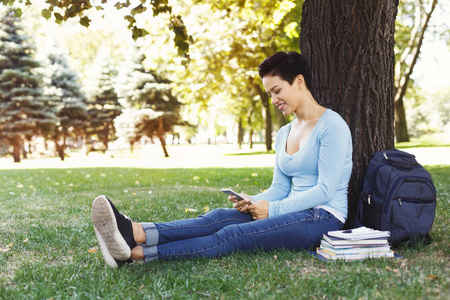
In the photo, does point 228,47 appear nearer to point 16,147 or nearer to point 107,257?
point 107,257

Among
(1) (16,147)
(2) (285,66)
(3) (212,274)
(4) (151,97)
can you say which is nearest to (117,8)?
(2) (285,66)

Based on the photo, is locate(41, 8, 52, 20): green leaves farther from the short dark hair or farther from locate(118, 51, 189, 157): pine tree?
locate(118, 51, 189, 157): pine tree

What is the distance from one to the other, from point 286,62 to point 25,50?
936 inches

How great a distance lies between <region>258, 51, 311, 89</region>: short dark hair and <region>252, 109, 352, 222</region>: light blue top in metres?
0.42

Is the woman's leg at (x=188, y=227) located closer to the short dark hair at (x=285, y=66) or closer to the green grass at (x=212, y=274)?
the green grass at (x=212, y=274)

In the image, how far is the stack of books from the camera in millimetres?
2984

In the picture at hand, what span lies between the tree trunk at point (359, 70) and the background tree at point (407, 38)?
17.2 metres

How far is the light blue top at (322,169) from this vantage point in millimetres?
3148

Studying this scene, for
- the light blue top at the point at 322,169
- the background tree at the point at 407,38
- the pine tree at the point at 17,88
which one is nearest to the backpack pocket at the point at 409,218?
the light blue top at the point at 322,169

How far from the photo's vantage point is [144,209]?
5723mm

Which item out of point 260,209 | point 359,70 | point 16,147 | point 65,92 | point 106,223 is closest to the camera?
Answer: point 106,223

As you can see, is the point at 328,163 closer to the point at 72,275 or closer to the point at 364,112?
the point at 364,112

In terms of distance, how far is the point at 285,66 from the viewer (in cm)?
332

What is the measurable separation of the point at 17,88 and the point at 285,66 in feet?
75.5
